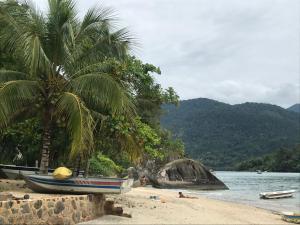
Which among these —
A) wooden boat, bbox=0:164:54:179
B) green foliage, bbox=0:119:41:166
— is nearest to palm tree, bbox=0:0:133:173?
green foliage, bbox=0:119:41:166

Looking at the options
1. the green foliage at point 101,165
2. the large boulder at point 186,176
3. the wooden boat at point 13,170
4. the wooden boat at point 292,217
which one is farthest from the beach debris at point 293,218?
the large boulder at point 186,176

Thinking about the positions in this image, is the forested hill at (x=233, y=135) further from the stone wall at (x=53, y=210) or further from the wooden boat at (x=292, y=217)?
the stone wall at (x=53, y=210)

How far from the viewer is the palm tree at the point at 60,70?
518 inches

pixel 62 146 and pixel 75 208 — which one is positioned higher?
pixel 62 146

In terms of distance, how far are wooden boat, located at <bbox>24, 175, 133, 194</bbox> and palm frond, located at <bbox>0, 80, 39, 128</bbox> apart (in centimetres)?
208

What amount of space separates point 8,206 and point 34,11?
7.38 metres

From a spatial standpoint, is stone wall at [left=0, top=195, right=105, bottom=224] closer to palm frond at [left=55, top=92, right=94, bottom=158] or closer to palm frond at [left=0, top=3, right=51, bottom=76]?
palm frond at [left=55, top=92, right=94, bottom=158]

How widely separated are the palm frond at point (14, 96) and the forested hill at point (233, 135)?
146145 millimetres

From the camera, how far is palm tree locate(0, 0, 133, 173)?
1316 cm

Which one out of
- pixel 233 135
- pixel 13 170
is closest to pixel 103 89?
pixel 13 170

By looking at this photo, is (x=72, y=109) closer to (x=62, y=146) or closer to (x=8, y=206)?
(x=8, y=206)

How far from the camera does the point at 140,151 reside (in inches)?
625

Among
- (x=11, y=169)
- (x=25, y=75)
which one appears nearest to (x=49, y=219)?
(x=25, y=75)

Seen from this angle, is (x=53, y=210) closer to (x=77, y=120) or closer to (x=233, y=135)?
(x=77, y=120)
